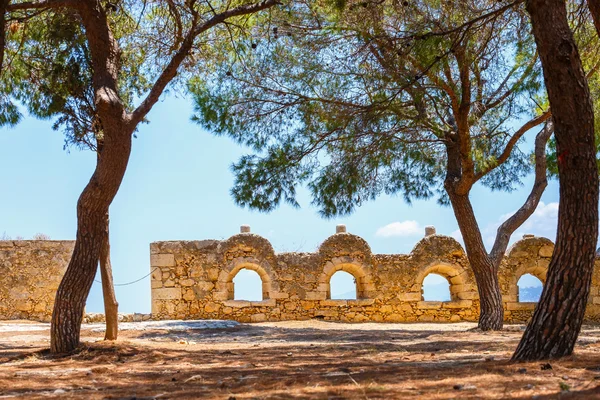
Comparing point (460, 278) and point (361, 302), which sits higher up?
point (460, 278)

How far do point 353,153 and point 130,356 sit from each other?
496 centimetres

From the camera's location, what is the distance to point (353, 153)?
10.5m

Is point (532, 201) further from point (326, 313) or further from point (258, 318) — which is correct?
point (258, 318)

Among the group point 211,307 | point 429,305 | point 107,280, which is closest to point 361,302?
point 429,305

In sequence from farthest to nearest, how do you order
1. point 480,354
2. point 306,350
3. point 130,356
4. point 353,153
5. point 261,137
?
point 261,137 < point 353,153 < point 306,350 < point 130,356 < point 480,354

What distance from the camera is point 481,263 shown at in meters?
11.0

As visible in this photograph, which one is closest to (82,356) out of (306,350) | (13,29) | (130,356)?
(130,356)

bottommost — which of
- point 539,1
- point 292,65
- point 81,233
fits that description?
point 81,233

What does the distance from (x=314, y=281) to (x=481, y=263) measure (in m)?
5.10

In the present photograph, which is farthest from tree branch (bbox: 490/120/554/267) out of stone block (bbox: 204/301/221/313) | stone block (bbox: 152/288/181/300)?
stone block (bbox: 152/288/181/300)

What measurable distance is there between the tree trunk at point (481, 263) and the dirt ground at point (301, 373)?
290 centimetres

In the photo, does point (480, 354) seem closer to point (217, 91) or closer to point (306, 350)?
point (306, 350)

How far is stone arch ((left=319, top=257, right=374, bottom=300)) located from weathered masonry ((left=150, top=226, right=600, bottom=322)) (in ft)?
0.08

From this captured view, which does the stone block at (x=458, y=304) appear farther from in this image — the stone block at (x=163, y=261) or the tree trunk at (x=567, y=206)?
the tree trunk at (x=567, y=206)
